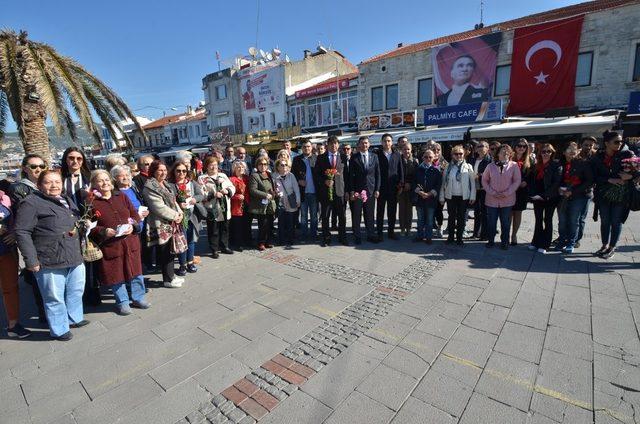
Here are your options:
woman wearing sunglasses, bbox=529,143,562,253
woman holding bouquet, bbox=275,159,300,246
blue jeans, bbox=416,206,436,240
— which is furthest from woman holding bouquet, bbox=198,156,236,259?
woman wearing sunglasses, bbox=529,143,562,253

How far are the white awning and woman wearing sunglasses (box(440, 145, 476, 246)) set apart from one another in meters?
6.93

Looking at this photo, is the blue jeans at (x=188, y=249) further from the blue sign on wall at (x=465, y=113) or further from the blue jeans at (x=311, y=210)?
the blue sign on wall at (x=465, y=113)

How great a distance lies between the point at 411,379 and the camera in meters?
2.45

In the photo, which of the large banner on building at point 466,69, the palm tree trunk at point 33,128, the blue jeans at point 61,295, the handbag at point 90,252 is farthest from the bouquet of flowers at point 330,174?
the large banner on building at point 466,69

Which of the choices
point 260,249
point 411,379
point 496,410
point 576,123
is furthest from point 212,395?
point 576,123

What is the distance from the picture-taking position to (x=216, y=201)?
17.9ft

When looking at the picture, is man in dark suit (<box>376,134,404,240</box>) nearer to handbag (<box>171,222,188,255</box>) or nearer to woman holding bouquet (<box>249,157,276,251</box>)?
woman holding bouquet (<box>249,157,276,251</box>)

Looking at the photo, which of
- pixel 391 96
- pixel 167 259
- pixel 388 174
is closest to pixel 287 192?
pixel 388 174

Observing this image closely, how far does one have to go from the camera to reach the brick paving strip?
2.21 m

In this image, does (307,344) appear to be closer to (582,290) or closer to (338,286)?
(338,286)

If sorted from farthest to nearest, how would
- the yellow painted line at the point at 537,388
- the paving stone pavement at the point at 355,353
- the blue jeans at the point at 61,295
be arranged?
the blue jeans at the point at 61,295 → the paving stone pavement at the point at 355,353 → the yellow painted line at the point at 537,388

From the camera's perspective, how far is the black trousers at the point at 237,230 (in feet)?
19.8

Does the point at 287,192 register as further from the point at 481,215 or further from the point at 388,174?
the point at 481,215

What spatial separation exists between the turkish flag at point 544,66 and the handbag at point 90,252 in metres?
16.4
